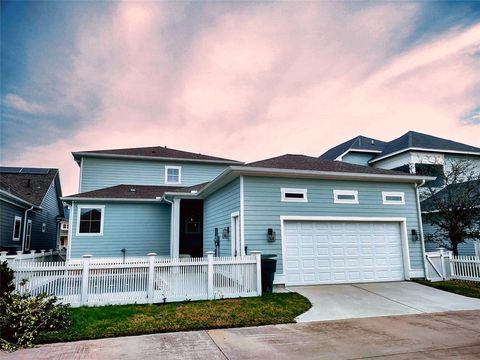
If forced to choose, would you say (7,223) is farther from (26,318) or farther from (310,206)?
(310,206)

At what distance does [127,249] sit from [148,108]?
655cm

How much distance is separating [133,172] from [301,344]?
600 inches

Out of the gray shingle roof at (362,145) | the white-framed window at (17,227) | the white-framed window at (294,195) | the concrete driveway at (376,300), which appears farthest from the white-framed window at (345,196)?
the white-framed window at (17,227)

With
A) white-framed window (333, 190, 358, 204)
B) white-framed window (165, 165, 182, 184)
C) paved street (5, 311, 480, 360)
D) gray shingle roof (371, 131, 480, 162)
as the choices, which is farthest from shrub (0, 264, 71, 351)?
gray shingle roof (371, 131, 480, 162)

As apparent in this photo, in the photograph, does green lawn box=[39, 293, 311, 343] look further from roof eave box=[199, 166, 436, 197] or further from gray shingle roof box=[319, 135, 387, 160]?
gray shingle roof box=[319, 135, 387, 160]

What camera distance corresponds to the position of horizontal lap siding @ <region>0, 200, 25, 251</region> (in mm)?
13773

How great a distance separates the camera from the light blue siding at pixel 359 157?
22.1 metres

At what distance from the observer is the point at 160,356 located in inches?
170

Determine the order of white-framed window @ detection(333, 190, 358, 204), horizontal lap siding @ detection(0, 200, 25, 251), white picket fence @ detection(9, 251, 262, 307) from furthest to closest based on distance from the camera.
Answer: horizontal lap siding @ detection(0, 200, 25, 251) → white-framed window @ detection(333, 190, 358, 204) → white picket fence @ detection(9, 251, 262, 307)

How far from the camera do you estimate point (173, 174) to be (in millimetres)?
18547

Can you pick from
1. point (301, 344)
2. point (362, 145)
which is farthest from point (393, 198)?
point (362, 145)

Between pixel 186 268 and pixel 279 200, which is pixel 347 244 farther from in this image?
pixel 186 268

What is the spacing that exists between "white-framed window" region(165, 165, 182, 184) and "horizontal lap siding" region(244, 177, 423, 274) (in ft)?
32.9

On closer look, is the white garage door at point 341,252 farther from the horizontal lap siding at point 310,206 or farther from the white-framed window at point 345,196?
the white-framed window at point 345,196
